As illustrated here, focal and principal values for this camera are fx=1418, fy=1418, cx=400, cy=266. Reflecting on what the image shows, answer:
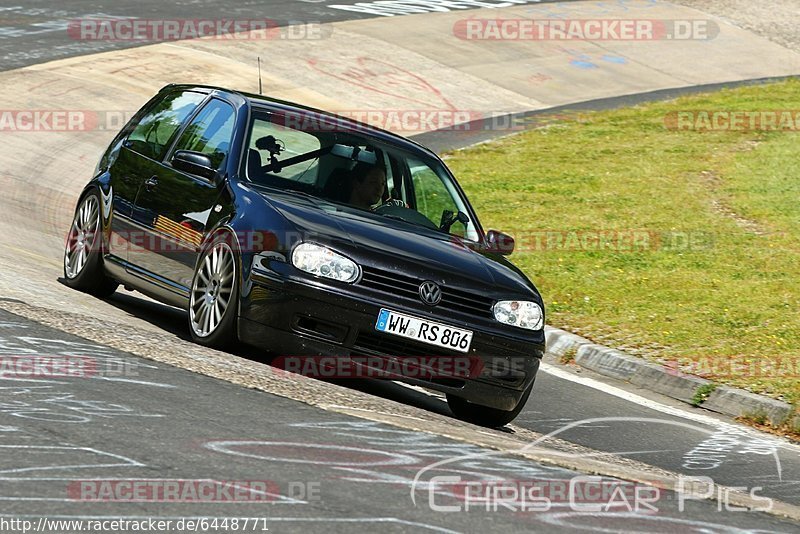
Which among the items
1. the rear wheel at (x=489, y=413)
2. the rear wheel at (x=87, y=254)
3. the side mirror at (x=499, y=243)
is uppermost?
the side mirror at (x=499, y=243)

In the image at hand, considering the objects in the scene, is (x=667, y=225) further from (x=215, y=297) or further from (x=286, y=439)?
(x=286, y=439)

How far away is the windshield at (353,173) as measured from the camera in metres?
8.95

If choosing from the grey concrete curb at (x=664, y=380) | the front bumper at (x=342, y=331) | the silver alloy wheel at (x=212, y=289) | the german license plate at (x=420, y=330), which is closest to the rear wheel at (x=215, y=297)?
the silver alloy wheel at (x=212, y=289)

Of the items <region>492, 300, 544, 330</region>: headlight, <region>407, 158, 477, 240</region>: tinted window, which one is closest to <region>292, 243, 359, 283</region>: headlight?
<region>492, 300, 544, 330</region>: headlight

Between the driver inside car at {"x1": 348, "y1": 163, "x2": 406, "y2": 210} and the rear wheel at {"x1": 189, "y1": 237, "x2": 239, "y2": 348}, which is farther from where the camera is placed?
the driver inside car at {"x1": 348, "y1": 163, "x2": 406, "y2": 210}

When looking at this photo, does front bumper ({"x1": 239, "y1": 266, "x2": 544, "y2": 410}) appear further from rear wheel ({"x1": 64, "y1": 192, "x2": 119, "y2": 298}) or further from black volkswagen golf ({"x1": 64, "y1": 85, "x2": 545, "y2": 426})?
rear wheel ({"x1": 64, "y1": 192, "x2": 119, "y2": 298})

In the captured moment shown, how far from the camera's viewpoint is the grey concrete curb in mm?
9727

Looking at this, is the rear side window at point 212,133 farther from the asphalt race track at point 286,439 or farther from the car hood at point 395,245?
the asphalt race track at point 286,439

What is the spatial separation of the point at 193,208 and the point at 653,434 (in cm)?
324

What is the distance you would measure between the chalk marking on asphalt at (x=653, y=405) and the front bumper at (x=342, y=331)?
2.18m

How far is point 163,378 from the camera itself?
24.0 feet

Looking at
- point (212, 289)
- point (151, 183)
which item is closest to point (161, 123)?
point (151, 183)

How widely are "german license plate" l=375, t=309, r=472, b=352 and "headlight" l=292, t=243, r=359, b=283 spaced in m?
0.29

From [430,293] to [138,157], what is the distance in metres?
3.04
